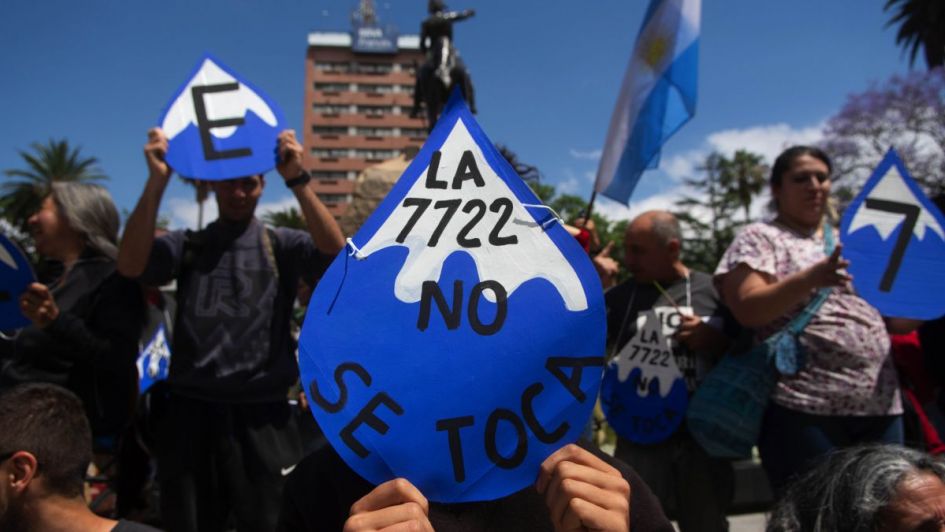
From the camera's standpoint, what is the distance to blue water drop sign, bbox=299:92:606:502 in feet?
3.21

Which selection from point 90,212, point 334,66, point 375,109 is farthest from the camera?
point 334,66

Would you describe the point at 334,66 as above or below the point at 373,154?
above

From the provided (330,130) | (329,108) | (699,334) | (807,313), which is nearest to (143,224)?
(699,334)

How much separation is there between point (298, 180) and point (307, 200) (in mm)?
106

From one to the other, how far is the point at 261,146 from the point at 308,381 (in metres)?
1.59

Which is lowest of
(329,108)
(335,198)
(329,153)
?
(335,198)

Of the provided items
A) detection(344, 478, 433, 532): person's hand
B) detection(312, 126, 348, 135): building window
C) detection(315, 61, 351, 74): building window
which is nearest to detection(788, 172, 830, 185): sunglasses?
detection(344, 478, 433, 532): person's hand

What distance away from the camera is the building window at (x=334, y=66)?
248ft

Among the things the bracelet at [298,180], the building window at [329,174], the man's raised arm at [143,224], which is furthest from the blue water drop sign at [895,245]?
the building window at [329,174]

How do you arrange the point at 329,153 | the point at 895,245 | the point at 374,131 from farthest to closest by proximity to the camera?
the point at 374,131
the point at 329,153
the point at 895,245

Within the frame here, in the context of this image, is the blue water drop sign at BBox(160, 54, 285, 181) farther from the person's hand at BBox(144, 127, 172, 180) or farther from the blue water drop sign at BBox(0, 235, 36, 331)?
the blue water drop sign at BBox(0, 235, 36, 331)

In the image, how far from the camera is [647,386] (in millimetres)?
2652

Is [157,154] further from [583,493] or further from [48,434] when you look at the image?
[583,493]

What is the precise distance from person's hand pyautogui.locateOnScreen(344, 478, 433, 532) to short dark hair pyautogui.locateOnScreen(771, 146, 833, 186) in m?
2.02
